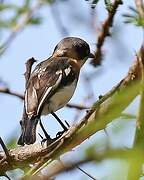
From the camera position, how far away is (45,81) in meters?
4.62

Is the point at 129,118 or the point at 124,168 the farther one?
the point at 129,118

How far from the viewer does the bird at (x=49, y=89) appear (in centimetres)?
416

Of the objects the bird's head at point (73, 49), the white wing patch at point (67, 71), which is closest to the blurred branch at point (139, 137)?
the white wing patch at point (67, 71)

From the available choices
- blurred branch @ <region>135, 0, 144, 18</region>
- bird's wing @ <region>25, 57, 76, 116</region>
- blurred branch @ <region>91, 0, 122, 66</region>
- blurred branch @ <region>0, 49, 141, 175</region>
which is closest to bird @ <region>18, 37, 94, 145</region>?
bird's wing @ <region>25, 57, 76, 116</region>

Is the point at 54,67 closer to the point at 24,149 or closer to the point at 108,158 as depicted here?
the point at 24,149

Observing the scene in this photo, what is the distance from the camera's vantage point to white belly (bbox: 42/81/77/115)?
180 inches

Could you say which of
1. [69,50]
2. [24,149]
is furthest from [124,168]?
[69,50]

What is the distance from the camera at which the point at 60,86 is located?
4.63 meters

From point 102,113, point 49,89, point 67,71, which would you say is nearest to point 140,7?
point 102,113

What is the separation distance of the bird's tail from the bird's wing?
69 mm

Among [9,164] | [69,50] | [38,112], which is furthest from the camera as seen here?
[69,50]

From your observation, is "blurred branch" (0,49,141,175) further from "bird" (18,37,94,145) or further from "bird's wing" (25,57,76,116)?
"bird's wing" (25,57,76,116)

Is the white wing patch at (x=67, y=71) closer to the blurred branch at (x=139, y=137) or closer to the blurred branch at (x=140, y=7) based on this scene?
the blurred branch at (x=140, y=7)

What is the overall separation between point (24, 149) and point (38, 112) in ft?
3.49
